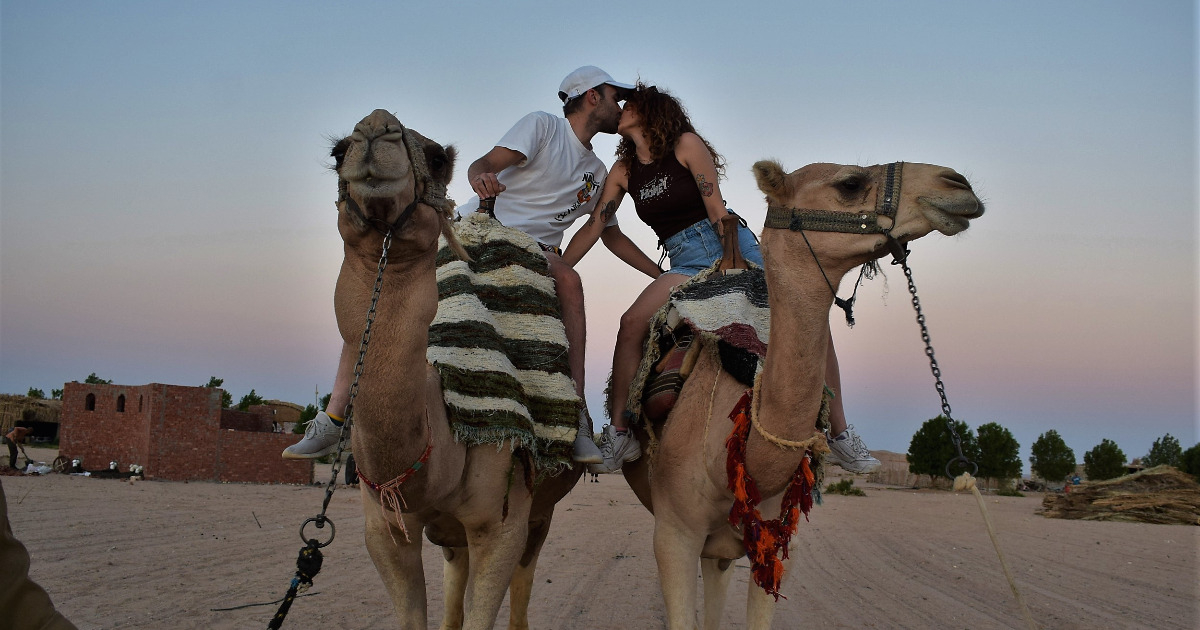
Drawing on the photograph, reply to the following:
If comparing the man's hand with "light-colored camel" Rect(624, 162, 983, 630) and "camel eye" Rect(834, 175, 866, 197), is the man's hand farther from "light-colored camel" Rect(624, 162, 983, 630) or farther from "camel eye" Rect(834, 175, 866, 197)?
"camel eye" Rect(834, 175, 866, 197)

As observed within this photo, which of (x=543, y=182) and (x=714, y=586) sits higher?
(x=543, y=182)

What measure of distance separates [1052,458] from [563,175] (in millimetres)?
50927

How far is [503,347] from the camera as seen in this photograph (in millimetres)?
5059

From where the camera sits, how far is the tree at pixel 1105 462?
44.5 meters

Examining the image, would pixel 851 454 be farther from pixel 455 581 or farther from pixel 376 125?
pixel 376 125

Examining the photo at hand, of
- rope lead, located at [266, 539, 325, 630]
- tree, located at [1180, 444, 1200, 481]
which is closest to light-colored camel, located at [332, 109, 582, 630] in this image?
rope lead, located at [266, 539, 325, 630]

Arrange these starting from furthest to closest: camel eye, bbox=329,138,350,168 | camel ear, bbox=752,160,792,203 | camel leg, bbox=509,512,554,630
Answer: camel leg, bbox=509,512,554,630, camel ear, bbox=752,160,792,203, camel eye, bbox=329,138,350,168

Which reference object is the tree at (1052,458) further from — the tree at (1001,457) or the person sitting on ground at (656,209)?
the person sitting on ground at (656,209)

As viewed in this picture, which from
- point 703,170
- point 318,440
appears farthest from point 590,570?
point 318,440

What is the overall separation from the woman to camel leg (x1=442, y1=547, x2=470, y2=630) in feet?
4.14

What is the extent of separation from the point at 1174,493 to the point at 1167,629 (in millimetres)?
15374

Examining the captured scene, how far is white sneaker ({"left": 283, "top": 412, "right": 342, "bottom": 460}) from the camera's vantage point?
13.7ft

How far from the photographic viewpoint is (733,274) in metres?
5.31

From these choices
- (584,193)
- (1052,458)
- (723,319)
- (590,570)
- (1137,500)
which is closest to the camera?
(723,319)
